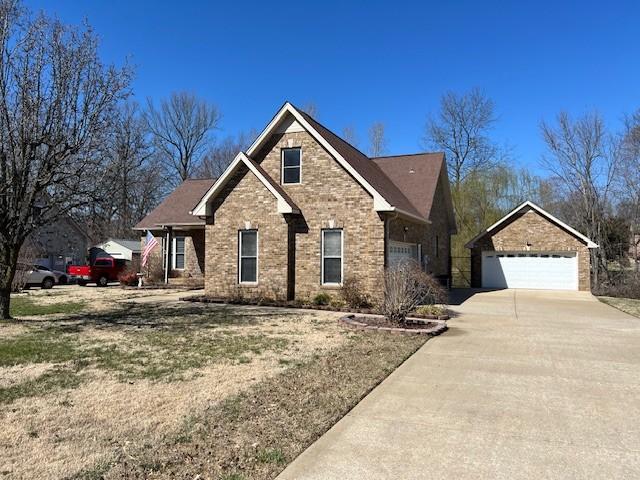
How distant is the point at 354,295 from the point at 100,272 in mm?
18960

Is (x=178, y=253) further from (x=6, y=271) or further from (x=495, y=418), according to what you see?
(x=495, y=418)

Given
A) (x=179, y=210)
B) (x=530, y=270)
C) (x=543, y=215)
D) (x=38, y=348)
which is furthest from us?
(x=179, y=210)

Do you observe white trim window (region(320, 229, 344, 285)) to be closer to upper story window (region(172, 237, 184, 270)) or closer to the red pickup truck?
upper story window (region(172, 237, 184, 270))

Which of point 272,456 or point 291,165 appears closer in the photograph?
point 272,456

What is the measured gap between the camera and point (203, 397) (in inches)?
240

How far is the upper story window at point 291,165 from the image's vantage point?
17.6 metres

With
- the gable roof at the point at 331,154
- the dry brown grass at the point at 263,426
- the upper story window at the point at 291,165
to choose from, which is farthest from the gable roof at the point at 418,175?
the dry brown grass at the point at 263,426

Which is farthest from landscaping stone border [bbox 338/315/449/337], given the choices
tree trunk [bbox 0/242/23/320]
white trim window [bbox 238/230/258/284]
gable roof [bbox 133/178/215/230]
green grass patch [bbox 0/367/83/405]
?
gable roof [bbox 133/178/215/230]

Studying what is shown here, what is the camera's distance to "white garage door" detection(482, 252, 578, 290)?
25.5 metres

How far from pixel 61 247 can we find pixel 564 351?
146ft

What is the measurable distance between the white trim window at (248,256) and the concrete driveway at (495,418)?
8.71 m

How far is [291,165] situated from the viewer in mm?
17781

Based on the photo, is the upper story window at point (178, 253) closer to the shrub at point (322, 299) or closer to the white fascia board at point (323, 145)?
the white fascia board at point (323, 145)

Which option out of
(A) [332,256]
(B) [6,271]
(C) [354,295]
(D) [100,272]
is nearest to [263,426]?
(B) [6,271]
